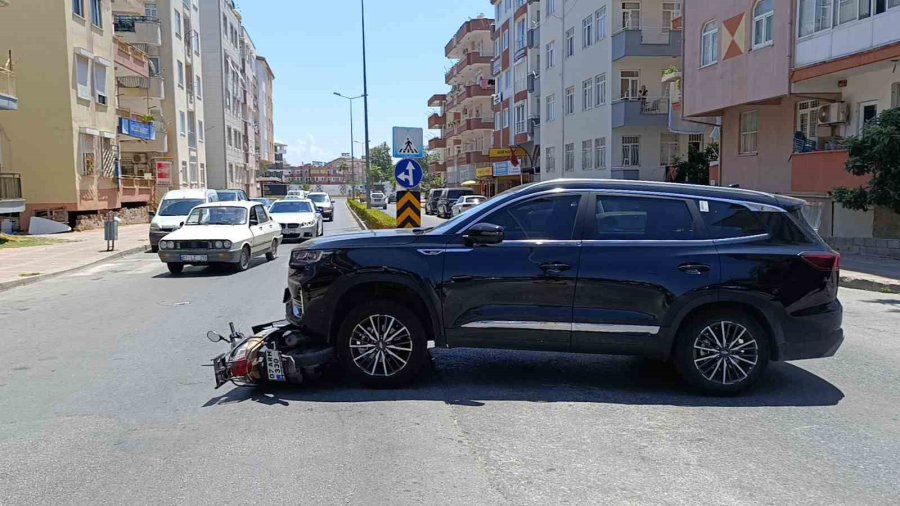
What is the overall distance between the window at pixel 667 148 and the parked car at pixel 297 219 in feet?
61.6

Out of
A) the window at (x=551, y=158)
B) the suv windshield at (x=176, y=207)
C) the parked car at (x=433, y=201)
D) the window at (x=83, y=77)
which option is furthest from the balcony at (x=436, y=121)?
the suv windshield at (x=176, y=207)

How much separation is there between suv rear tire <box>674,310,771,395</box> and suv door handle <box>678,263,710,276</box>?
1.25 ft

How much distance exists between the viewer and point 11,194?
27000 millimetres

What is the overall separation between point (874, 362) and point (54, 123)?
30.3 m

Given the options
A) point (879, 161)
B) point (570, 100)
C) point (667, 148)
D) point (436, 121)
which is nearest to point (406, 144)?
point (879, 161)

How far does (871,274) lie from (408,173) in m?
9.23

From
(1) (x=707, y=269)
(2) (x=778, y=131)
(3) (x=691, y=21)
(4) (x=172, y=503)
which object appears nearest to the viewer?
(4) (x=172, y=503)

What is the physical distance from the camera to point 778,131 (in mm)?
22266

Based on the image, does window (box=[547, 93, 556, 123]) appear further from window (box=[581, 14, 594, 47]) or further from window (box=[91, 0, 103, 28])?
window (box=[91, 0, 103, 28])

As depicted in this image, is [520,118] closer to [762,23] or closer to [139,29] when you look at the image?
[139,29]

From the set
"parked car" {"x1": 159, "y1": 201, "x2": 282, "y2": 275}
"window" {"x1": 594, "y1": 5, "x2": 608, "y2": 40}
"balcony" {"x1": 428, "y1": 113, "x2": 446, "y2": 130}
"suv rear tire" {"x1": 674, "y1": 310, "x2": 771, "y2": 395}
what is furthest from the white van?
"balcony" {"x1": 428, "y1": 113, "x2": 446, "y2": 130}

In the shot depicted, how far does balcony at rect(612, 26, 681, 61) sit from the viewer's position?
33656 mm

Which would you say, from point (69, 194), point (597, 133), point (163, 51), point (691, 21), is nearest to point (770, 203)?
point (691, 21)

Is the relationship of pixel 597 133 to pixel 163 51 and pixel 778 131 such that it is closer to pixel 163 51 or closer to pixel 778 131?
pixel 778 131
